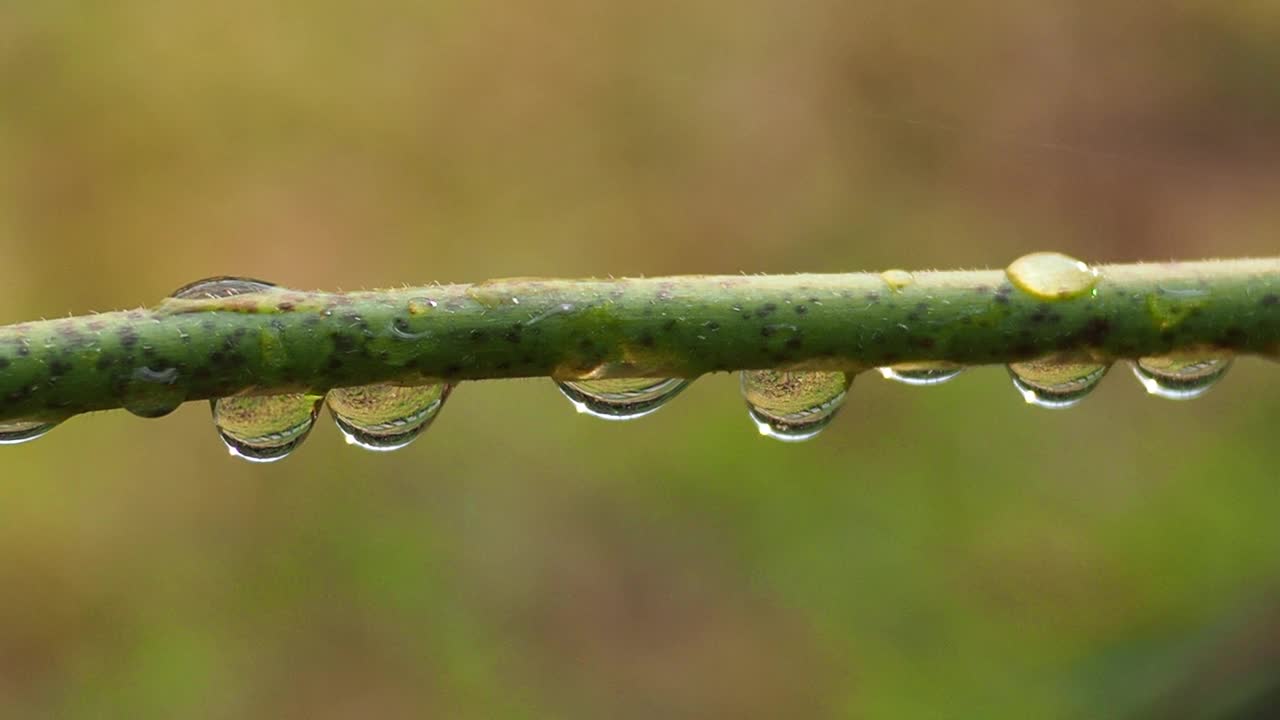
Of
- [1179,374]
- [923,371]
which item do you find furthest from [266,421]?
[1179,374]

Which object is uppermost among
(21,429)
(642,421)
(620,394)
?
(642,421)

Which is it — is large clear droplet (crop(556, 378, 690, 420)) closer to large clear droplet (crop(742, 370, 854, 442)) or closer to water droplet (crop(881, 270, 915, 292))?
large clear droplet (crop(742, 370, 854, 442))

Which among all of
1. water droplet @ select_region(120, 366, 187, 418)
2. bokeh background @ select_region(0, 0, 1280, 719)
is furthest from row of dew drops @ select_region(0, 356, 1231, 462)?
bokeh background @ select_region(0, 0, 1280, 719)

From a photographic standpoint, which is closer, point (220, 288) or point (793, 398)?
point (220, 288)

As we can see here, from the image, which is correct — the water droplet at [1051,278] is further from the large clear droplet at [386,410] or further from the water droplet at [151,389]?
the water droplet at [151,389]

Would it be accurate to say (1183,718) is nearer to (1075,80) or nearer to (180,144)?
(1075,80)

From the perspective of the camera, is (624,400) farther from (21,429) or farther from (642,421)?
(642,421)

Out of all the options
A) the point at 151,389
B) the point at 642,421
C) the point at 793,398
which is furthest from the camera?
the point at 642,421
